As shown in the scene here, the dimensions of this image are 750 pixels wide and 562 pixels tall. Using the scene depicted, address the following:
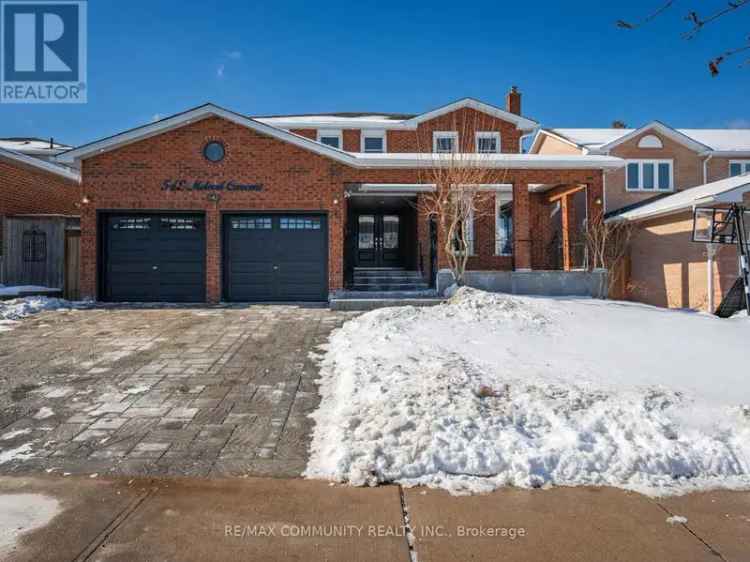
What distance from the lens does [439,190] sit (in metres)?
11.7

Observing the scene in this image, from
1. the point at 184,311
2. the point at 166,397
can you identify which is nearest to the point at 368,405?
the point at 166,397

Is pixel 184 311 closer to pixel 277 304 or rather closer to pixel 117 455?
pixel 277 304

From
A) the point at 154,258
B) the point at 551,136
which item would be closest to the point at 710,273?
the point at 551,136

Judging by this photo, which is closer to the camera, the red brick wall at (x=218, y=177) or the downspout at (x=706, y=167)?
the red brick wall at (x=218, y=177)

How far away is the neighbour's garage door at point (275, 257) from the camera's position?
11922 mm

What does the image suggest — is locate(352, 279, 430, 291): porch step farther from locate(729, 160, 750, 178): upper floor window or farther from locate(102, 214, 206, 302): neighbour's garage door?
locate(729, 160, 750, 178): upper floor window

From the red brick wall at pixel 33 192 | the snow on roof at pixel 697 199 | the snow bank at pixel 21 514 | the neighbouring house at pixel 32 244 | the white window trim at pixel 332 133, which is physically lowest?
Result: the snow bank at pixel 21 514

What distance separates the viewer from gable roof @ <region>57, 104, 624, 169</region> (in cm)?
1157

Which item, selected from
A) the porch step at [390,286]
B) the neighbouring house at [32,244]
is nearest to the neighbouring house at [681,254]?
the porch step at [390,286]

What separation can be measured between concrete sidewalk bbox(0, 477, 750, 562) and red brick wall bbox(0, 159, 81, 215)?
14.2 m

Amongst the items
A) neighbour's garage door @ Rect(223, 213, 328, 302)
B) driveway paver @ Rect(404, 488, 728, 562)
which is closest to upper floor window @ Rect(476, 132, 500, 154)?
neighbour's garage door @ Rect(223, 213, 328, 302)

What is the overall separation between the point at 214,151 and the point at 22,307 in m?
5.85

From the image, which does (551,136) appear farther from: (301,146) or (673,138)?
(301,146)

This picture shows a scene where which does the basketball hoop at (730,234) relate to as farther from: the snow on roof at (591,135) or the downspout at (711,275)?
the snow on roof at (591,135)
